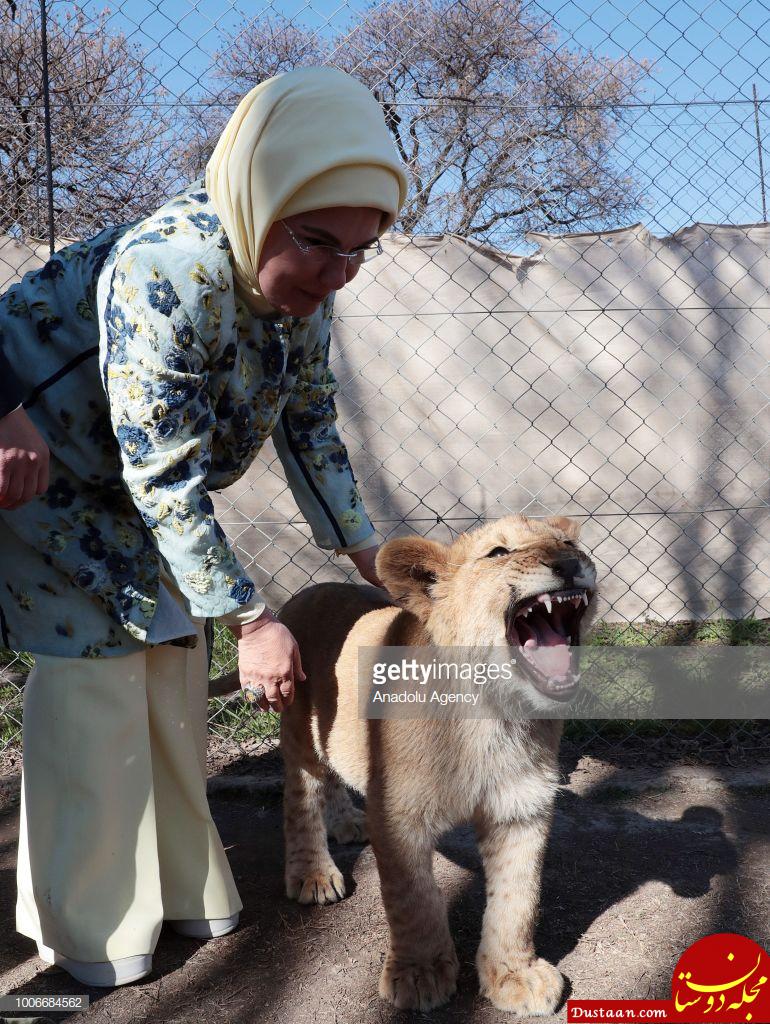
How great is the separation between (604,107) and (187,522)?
3.30 meters

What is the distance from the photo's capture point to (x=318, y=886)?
2.99 metres

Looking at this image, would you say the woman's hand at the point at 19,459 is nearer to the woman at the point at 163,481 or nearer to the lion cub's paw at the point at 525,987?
the woman at the point at 163,481

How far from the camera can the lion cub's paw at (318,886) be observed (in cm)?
299

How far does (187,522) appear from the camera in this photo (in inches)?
81.7

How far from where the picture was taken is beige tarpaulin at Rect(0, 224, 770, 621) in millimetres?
4695

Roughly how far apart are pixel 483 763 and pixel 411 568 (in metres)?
0.56

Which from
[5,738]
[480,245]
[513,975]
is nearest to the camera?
[513,975]

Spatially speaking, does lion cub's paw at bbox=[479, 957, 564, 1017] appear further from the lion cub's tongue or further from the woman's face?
the woman's face

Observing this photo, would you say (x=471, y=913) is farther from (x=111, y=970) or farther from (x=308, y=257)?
(x=308, y=257)

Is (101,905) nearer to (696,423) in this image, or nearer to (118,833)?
(118,833)

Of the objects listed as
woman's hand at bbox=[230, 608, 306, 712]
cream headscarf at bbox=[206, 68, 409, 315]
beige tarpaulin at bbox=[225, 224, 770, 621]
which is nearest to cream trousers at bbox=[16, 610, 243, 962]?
woman's hand at bbox=[230, 608, 306, 712]

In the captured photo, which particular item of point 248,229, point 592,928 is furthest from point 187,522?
point 592,928

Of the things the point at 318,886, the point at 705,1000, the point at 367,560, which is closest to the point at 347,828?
the point at 318,886

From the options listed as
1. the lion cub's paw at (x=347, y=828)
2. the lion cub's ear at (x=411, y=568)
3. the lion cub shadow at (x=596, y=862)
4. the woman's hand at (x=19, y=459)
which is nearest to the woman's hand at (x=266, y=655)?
the lion cub's ear at (x=411, y=568)
